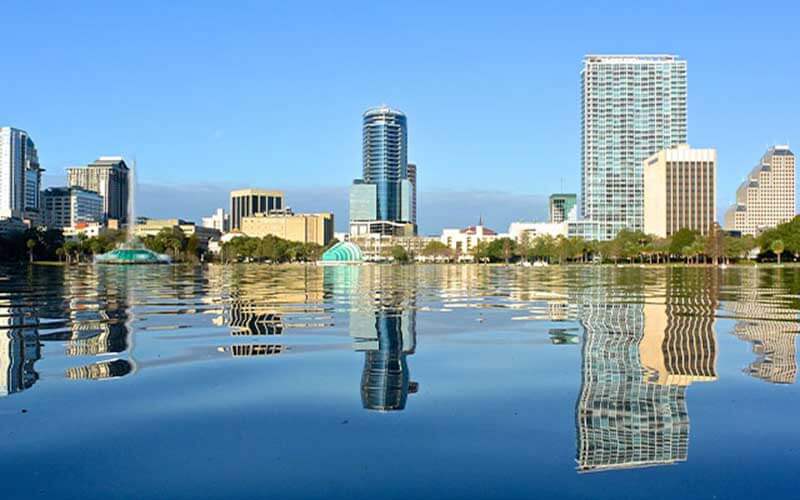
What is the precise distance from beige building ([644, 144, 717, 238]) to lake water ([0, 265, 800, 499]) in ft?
564

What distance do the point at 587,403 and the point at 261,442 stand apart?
2.88 meters

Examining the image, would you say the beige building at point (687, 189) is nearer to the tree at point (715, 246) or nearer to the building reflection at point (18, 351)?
the tree at point (715, 246)

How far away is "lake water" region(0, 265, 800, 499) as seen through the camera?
438 centimetres

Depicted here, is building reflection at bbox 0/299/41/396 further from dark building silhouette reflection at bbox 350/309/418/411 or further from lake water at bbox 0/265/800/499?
dark building silhouette reflection at bbox 350/309/418/411

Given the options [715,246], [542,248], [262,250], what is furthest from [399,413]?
[262,250]

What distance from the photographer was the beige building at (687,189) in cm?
17312

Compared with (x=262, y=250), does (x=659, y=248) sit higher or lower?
higher

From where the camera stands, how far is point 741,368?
841cm

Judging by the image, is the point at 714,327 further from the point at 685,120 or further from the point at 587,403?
the point at 685,120

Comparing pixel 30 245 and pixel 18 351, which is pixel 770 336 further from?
pixel 30 245

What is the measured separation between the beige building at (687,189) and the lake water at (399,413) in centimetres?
17178

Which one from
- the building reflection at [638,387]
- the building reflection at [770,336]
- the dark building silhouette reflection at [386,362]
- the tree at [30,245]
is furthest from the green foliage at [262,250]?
the building reflection at [638,387]

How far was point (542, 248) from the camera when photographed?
158875 mm

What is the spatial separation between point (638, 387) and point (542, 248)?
507 feet
